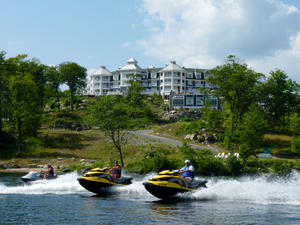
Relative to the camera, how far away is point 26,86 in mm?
61906

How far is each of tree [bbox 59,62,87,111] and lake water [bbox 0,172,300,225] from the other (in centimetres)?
8816

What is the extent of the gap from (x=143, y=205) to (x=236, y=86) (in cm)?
5323

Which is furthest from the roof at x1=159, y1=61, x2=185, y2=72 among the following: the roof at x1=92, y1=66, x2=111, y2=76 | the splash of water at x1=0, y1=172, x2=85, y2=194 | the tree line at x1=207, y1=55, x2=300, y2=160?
the splash of water at x1=0, y1=172, x2=85, y2=194

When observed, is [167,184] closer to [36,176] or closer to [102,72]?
[36,176]

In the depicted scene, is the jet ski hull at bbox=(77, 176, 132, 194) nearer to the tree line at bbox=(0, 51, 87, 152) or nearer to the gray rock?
the gray rock

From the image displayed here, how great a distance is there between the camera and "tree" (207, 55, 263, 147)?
70625 mm

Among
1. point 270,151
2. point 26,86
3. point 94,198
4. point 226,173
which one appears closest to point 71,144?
point 26,86

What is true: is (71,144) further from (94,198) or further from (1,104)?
(94,198)

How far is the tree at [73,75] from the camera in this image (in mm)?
113125

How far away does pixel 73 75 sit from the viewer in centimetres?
11406

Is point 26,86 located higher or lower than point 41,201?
higher

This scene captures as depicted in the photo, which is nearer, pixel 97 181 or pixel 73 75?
pixel 97 181

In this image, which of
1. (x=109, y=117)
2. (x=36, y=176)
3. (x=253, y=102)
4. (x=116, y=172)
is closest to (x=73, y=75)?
(x=253, y=102)

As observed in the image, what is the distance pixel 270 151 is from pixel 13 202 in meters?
53.1
